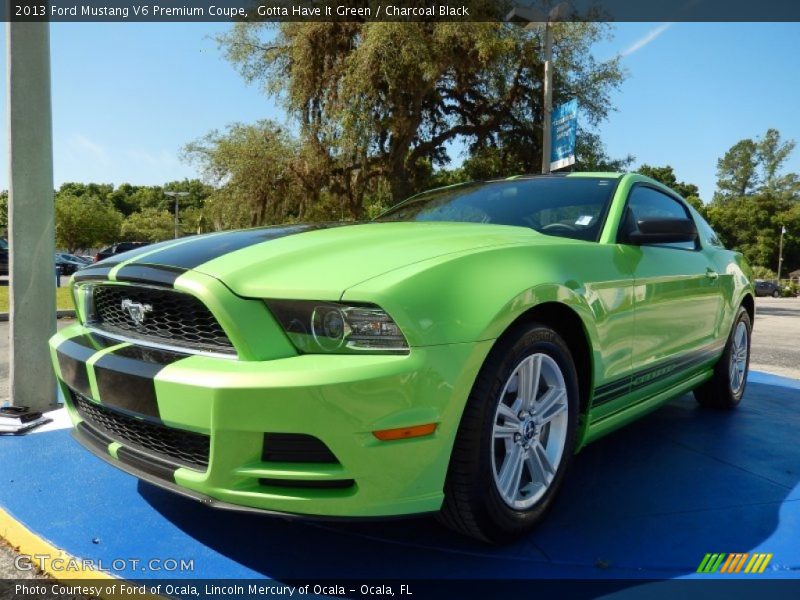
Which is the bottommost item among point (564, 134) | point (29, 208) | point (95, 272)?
point (95, 272)

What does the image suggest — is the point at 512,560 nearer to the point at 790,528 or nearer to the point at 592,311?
the point at 592,311

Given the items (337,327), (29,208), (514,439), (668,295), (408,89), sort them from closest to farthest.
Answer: (337,327)
(514,439)
(668,295)
(29,208)
(408,89)

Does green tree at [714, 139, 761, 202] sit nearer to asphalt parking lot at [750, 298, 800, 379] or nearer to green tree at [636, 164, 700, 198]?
green tree at [636, 164, 700, 198]

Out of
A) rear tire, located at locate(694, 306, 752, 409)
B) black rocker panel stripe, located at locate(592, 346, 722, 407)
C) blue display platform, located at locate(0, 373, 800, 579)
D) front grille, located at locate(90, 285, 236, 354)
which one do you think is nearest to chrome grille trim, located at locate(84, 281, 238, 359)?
front grille, located at locate(90, 285, 236, 354)

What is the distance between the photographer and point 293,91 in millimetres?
15359

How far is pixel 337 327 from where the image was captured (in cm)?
176

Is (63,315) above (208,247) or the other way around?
the other way around

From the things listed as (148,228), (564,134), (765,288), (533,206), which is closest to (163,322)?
(533,206)

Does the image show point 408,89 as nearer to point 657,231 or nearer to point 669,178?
point 657,231

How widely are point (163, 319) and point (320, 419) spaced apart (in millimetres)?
698

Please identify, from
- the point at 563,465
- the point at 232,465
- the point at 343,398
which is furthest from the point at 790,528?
the point at 232,465

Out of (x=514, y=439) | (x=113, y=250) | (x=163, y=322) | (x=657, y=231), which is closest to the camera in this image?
(x=163, y=322)

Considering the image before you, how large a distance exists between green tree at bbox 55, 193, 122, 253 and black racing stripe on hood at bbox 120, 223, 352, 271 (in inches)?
2415

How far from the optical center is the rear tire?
398 centimetres
